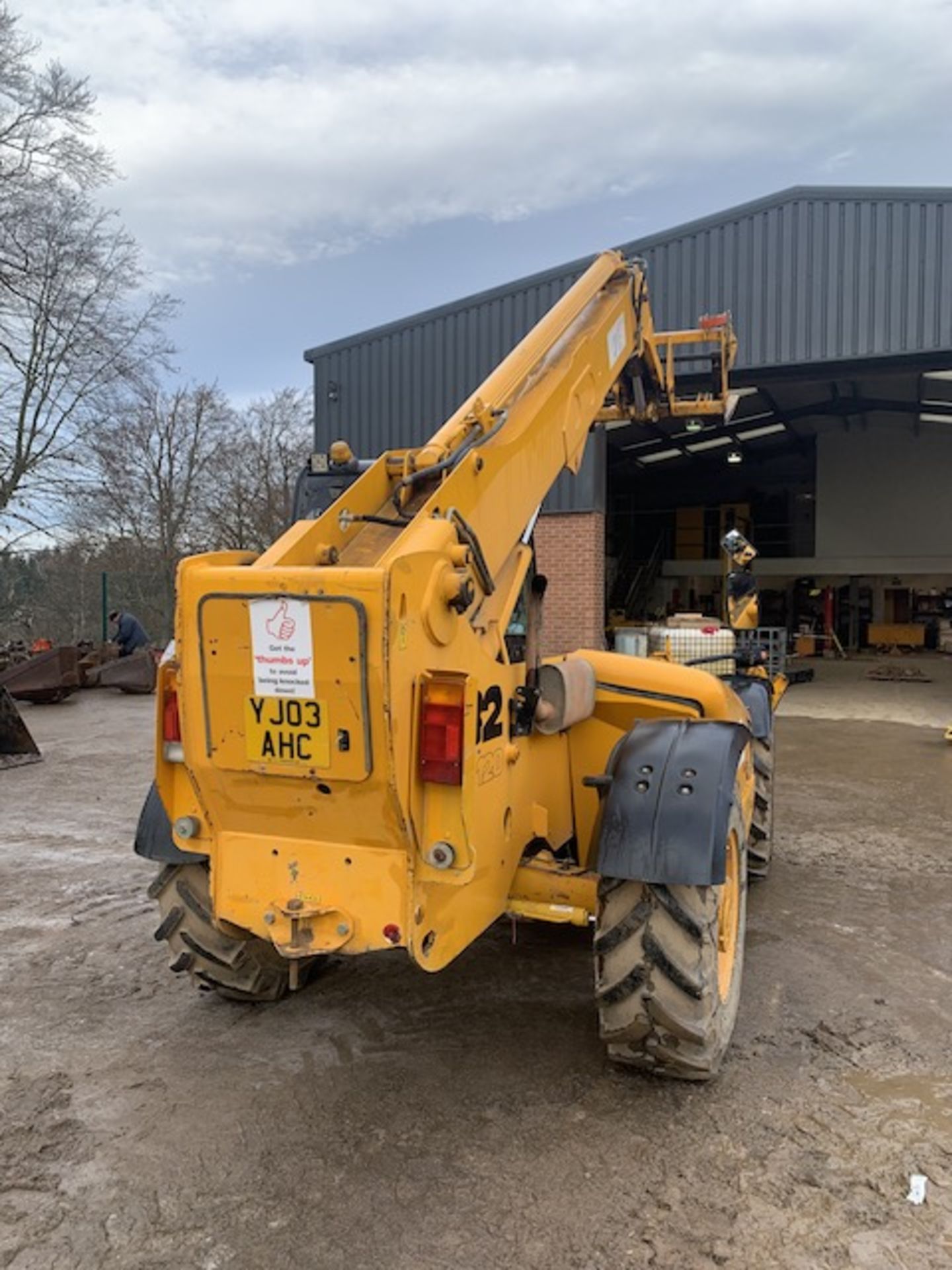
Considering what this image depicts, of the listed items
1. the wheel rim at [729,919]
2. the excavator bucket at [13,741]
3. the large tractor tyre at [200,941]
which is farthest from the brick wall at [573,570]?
the large tractor tyre at [200,941]

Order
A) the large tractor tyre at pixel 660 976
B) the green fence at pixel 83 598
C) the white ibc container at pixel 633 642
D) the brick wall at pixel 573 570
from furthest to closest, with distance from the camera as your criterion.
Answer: the green fence at pixel 83 598, the brick wall at pixel 573 570, the white ibc container at pixel 633 642, the large tractor tyre at pixel 660 976

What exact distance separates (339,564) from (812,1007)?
9.35 feet

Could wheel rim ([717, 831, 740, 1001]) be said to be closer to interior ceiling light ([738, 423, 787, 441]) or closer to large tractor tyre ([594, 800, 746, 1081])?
large tractor tyre ([594, 800, 746, 1081])

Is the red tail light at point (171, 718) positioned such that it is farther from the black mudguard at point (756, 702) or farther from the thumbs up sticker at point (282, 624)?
the black mudguard at point (756, 702)

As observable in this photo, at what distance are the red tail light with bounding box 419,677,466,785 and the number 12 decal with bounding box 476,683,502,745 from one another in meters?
0.21

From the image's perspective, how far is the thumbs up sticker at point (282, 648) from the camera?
2.77 meters

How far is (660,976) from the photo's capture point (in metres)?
3.21

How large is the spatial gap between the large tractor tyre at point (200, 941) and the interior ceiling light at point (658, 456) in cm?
2263

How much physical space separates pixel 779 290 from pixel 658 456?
42.8ft

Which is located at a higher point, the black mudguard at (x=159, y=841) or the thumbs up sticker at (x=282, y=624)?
the thumbs up sticker at (x=282, y=624)

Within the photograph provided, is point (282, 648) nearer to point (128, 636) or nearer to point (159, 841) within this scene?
point (159, 841)

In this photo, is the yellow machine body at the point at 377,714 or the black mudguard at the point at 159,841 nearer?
the yellow machine body at the point at 377,714

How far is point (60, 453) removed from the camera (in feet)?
70.0

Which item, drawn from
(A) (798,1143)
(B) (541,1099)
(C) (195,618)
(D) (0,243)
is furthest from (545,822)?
(D) (0,243)
